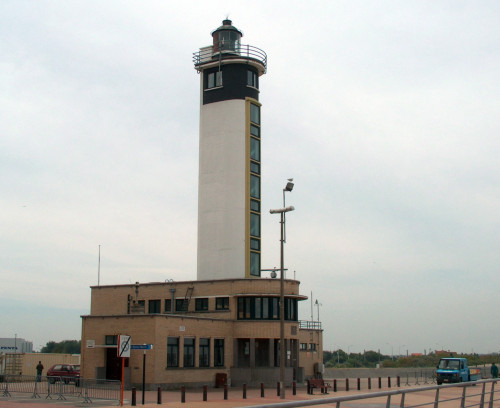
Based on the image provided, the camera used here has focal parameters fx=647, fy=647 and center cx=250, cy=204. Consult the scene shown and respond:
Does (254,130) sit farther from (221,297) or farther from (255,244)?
(221,297)

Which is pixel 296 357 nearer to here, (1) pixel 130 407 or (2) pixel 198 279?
(2) pixel 198 279

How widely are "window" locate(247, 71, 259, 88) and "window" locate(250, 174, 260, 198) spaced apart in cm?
855

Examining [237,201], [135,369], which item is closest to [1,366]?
[135,369]

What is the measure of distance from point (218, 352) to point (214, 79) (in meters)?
24.9

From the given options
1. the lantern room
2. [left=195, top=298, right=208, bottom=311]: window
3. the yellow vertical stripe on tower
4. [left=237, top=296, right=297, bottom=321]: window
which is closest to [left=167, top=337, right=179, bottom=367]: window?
[left=237, top=296, right=297, bottom=321]: window

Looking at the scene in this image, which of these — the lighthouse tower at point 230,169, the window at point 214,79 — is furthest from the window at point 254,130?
the window at point 214,79

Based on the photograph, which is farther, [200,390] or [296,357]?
[296,357]

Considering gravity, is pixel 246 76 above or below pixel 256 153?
above

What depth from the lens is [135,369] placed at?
40.9 meters

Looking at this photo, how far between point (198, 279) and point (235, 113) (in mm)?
14697

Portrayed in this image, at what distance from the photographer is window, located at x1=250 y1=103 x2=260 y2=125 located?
57125 mm

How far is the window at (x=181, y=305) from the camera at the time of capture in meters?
51.5

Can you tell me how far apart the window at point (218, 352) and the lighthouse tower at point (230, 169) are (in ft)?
25.6

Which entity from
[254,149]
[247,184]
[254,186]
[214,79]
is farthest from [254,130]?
[214,79]
